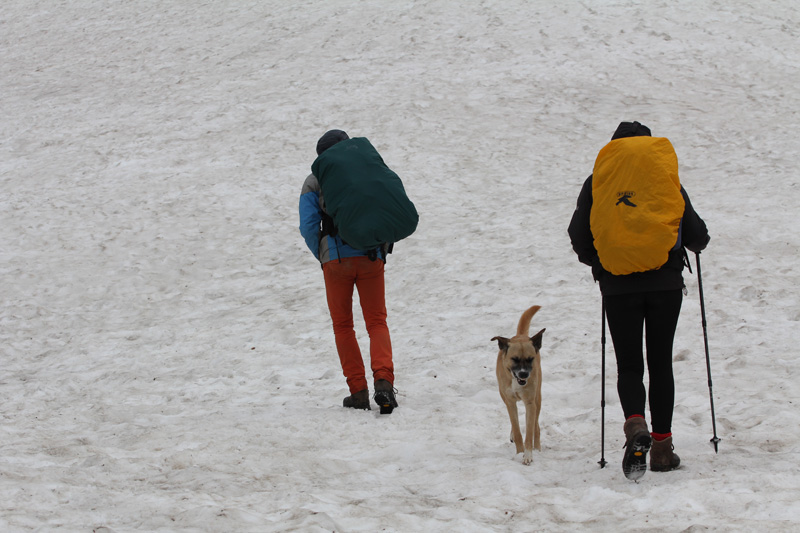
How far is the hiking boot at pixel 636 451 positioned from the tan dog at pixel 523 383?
35.0 inches

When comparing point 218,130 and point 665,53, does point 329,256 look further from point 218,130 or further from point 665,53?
point 665,53

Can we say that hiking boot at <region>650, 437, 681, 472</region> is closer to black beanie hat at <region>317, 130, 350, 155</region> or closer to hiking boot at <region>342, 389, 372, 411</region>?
hiking boot at <region>342, 389, 372, 411</region>

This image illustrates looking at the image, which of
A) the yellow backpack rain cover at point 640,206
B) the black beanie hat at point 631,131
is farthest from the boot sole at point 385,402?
the black beanie hat at point 631,131

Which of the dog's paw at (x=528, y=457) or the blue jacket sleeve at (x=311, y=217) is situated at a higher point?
the blue jacket sleeve at (x=311, y=217)

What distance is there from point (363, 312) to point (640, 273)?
2.77 m

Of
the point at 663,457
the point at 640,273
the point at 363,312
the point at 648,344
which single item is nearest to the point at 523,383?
the point at 648,344

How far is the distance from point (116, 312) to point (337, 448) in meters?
6.36

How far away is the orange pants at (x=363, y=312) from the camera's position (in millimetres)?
6617

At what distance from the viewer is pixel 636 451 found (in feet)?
15.4

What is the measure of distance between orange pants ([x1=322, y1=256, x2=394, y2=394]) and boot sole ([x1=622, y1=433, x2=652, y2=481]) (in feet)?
8.48

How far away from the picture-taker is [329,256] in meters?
6.53

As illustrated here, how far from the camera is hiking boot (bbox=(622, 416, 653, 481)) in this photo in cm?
469

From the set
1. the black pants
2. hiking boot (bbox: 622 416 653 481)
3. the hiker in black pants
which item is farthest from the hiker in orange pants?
hiking boot (bbox: 622 416 653 481)

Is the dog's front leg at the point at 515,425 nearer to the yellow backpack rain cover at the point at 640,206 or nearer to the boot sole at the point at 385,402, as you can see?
the boot sole at the point at 385,402
